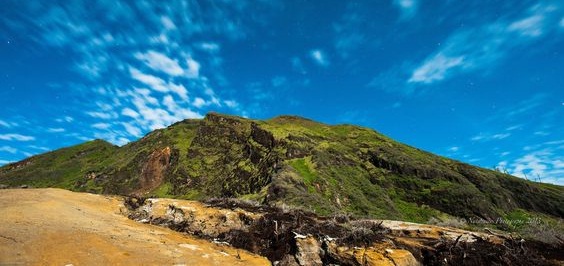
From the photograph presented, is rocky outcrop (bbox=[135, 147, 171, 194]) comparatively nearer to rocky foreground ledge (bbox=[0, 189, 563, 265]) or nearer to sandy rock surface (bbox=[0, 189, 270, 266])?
rocky foreground ledge (bbox=[0, 189, 563, 265])

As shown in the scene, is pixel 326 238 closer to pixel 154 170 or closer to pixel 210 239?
pixel 210 239

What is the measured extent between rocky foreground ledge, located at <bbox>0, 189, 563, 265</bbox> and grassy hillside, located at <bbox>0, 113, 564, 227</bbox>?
58.9 meters

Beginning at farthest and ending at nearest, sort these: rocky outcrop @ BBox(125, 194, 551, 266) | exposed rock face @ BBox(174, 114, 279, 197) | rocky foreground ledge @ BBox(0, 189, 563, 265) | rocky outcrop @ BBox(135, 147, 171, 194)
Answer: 1. rocky outcrop @ BBox(135, 147, 171, 194)
2. exposed rock face @ BBox(174, 114, 279, 197)
3. rocky outcrop @ BBox(125, 194, 551, 266)
4. rocky foreground ledge @ BBox(0, 189, 563, 265)

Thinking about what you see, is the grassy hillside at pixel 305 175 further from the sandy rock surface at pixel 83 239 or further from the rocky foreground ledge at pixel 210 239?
the sandy rock surface at pixel 83 239

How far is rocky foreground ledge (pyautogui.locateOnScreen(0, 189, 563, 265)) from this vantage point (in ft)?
40.7

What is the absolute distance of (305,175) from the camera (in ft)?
330

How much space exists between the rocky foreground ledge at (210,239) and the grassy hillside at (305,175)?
58930 mm

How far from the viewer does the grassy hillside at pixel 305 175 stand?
101 meters

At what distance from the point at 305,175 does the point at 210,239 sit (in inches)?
3288

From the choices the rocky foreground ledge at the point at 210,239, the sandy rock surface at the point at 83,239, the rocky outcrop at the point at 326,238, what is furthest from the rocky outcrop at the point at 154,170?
the sandy rock surface at the point at 83,239

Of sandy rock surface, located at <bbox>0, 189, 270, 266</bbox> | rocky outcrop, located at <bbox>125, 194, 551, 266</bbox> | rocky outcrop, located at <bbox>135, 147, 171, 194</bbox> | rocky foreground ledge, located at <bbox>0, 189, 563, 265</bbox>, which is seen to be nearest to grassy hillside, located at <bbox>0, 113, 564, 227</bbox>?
rocky outcrop, located at <bbox>135, 147, 171, 194</bbox>

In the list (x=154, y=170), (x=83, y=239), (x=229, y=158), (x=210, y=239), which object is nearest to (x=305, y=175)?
(x=229, y=158)

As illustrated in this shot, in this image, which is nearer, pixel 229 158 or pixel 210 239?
pixel 210 239

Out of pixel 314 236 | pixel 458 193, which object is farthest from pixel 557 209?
pixel 314 236
